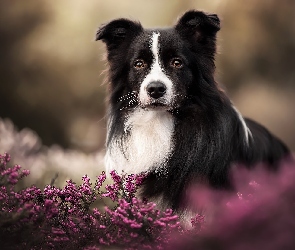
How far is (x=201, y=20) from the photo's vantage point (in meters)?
4.77

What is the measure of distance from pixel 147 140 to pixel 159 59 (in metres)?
0.65

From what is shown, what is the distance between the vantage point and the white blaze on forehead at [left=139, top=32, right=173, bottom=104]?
4438mm

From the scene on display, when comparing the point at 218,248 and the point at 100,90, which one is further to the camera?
the point at 100,90

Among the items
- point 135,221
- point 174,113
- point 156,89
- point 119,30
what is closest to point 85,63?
point 119,30

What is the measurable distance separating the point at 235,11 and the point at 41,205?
9.28m

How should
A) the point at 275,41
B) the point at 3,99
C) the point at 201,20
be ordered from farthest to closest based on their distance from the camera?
the point at 275,41 → the point at 3,99 → the point at 201,20

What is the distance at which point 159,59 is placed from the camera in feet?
15.0

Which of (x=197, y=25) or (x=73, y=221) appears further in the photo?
(x=197, y=25)

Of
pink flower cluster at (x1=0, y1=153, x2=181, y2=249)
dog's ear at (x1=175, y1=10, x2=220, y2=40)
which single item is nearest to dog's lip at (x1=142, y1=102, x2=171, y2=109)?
dog's ear at (x1=175, y1=10, x2=220, y2=40)

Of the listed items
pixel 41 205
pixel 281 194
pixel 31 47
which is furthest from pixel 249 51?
pixel 281 194

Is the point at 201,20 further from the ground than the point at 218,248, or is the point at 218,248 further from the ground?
the point at 201,20

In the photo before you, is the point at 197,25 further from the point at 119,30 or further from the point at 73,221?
the point at 73,221

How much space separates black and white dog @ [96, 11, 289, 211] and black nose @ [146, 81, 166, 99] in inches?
3.1

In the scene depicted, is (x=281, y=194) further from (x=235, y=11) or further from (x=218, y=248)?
(x=235, y=11)
